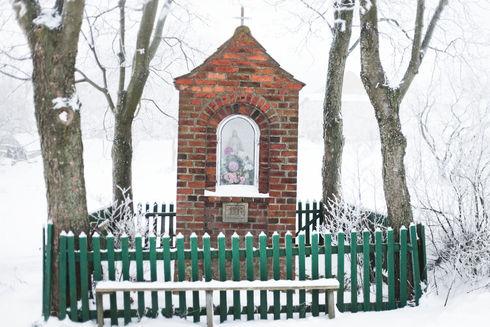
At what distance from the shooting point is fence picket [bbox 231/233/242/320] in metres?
5.61

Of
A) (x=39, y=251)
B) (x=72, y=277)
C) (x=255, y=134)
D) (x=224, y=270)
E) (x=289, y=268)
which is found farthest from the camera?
(x=39, y=251)

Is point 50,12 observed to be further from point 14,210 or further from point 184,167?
point 14,210

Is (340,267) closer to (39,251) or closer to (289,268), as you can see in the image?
(289,268)

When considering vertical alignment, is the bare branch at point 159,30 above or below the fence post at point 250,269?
above

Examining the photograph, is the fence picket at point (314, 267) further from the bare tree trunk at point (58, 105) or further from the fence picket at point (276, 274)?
the bare tree trunk at point (58, 105)

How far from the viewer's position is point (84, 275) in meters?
5.44

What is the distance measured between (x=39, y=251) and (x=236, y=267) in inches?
271

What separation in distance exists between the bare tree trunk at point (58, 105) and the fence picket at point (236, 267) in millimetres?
2014

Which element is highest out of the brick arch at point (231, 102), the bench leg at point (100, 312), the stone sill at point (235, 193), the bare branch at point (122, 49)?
the bare branch at point (122, 49)

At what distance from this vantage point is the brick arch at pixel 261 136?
6.98m

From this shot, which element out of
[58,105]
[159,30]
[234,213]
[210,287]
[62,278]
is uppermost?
[159,30]

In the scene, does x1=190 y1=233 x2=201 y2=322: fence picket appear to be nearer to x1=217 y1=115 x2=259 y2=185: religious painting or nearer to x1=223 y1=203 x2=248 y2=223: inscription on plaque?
x1=223 y1=203 x2=248 y2=223: inscription on plaque

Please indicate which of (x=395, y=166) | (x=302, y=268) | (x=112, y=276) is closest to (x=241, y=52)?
(x=395, y=166)

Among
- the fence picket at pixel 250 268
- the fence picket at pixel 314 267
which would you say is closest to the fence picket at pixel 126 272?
the fence picket at pixel 250 268
